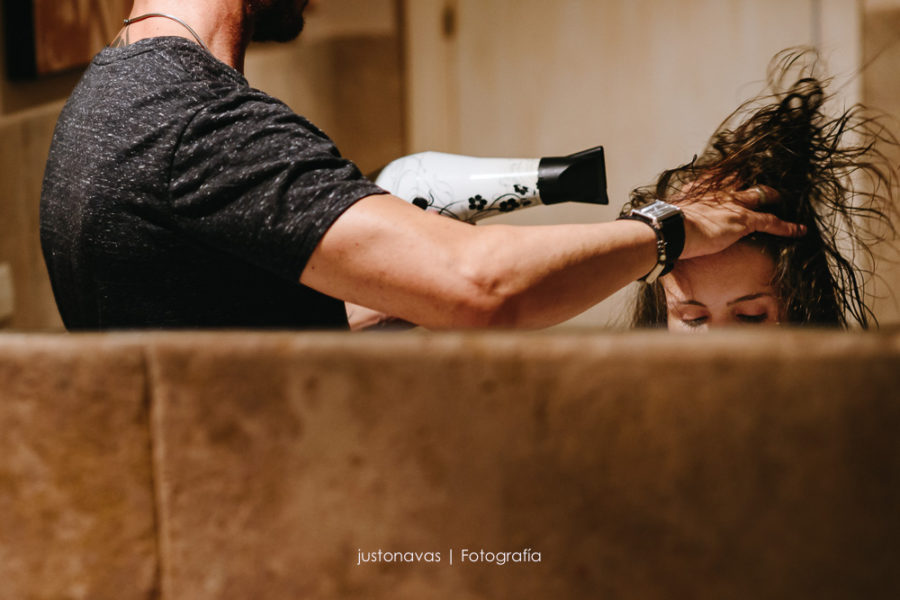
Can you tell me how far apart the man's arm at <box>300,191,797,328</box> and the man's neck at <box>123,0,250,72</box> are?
1.15 feet

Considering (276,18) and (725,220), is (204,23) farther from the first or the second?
(725,220)

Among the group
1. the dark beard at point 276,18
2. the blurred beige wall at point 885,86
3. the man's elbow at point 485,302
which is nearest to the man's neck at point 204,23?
the dark beard at point 276,18

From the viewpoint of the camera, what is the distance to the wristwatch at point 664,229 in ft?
2.31

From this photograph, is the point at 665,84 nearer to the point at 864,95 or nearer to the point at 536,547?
the point at 864,95

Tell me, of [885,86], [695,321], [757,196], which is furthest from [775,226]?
[885,86]

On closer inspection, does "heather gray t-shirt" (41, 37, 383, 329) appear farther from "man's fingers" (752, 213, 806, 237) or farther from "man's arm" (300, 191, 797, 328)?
"man's fingers" (752, 213, 806, 237)

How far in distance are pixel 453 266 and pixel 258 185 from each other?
0.19m

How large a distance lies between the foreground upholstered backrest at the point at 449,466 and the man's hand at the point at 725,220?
412 mm

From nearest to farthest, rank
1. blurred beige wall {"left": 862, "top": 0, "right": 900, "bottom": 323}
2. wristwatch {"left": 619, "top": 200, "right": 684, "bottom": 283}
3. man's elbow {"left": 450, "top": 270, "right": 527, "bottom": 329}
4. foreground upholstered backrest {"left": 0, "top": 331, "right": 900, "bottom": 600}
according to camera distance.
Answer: foreground upholstered backrest {"left": 0, "top": 331, "right": 900, "bottom": 600} < man's elbow {"left": 450, "top": 270, "right": 527, "bottom": 329} < wristwatch {"left": 619, "top": 200, "right": 684, "bottom": 283} < blurred beige wall {"left": 862, "top": 0, "right": 900, "bottom": 323}

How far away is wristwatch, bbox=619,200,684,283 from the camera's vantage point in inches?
27.8

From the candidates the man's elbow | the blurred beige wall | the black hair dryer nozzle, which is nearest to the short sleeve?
the man's elbow

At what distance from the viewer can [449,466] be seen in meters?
0.40

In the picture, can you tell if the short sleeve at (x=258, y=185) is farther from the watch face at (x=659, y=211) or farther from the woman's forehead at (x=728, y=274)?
the woman's forehead at (x=728, y=274)

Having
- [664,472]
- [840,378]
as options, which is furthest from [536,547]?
[840,378]
